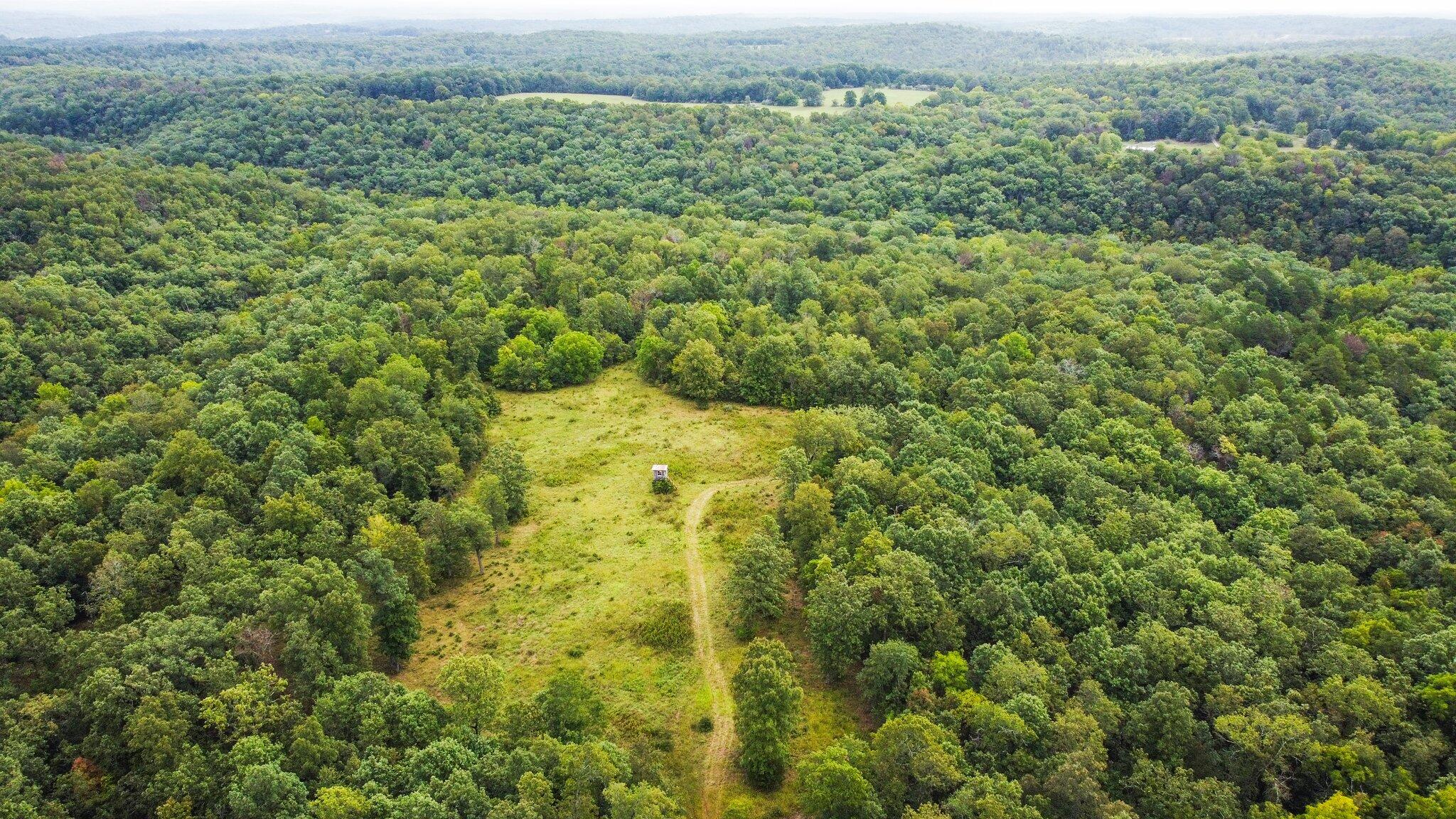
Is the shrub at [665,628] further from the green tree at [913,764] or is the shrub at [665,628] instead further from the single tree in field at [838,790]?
the green tree at [913,764]

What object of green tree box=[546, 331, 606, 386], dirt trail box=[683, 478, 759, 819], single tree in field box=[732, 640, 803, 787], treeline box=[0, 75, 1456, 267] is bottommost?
dirt trail box=[683, 478, 759, 819]

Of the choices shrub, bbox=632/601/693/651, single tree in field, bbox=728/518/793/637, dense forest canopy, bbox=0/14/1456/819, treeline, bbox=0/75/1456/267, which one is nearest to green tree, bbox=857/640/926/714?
dense forest canopy, bbox=0/14/1456/819

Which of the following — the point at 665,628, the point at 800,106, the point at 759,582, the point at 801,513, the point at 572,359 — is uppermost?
the point at 800,106

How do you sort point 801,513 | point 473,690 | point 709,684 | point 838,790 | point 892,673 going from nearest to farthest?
point 838,790, point 473,690, point 892,673, point 709,684, point 801,513

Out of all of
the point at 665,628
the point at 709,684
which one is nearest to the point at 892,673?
the point at 709,684

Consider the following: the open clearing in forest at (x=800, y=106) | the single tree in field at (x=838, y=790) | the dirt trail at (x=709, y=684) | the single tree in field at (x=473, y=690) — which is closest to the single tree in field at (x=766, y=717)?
the dirt trail at (x=709, y=684)

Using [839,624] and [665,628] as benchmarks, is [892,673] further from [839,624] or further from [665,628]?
[665,628]

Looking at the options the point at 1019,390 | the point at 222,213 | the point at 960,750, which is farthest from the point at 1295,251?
the point at 222,213

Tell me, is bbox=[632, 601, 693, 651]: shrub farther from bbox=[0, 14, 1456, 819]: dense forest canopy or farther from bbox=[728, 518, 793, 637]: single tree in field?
bbox=[0, 14, 1456, 819]: dense forest canopy
